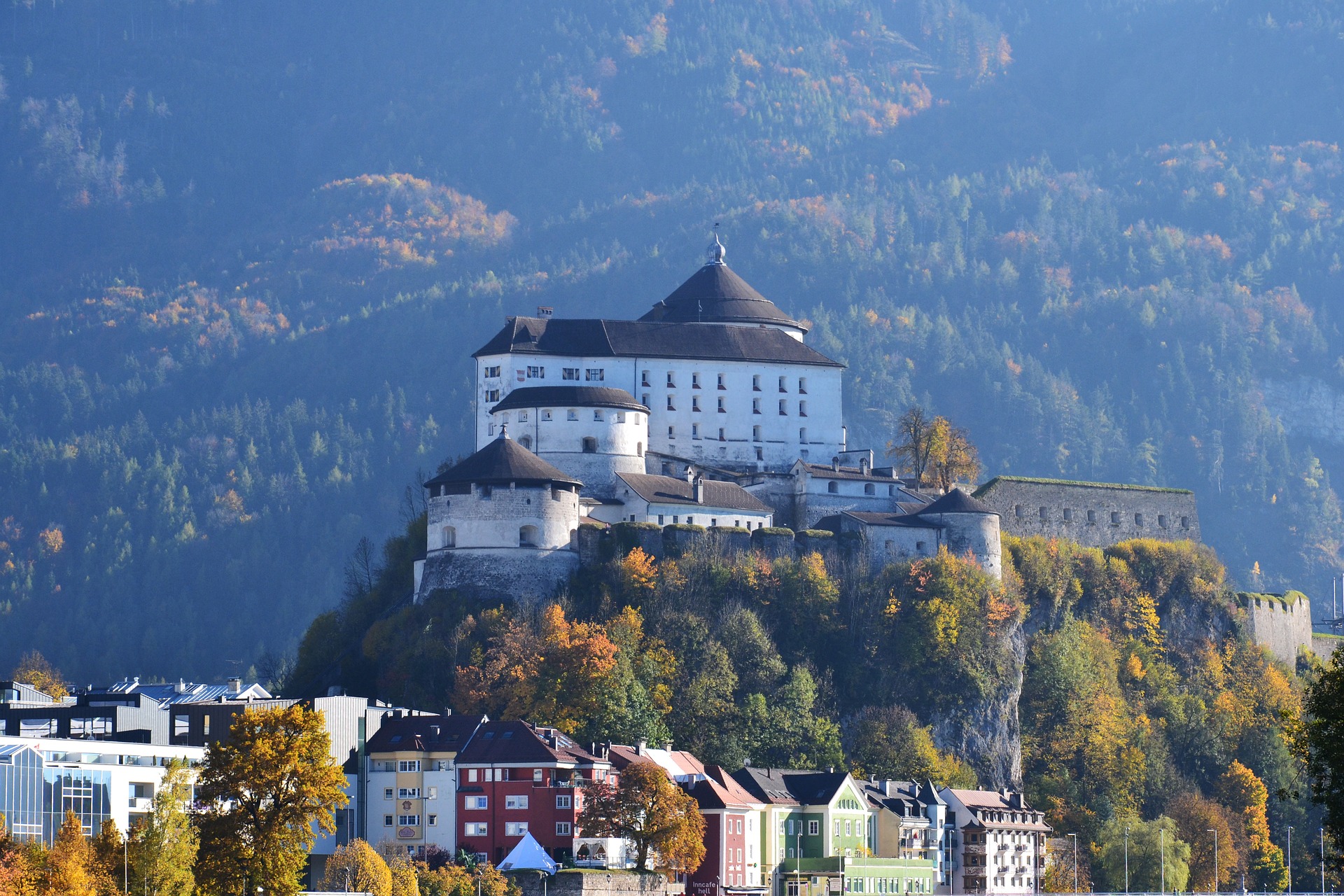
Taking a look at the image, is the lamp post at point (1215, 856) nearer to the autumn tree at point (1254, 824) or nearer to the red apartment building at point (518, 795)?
the autumn tree at point (1254, 824)

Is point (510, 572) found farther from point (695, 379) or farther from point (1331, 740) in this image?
point (1331, 740)

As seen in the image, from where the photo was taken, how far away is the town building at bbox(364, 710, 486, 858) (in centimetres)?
8075

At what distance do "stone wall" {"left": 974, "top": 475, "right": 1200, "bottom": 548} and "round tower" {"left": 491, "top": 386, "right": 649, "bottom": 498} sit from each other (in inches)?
659

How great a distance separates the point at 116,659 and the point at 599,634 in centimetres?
8436

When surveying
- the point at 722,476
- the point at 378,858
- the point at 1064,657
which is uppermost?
the point at 722,476

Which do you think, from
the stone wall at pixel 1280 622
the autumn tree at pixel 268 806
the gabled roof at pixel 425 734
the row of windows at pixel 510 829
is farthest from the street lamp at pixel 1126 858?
the autumn tree at pixel 268 806

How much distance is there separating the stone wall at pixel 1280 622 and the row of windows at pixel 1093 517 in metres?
4.72

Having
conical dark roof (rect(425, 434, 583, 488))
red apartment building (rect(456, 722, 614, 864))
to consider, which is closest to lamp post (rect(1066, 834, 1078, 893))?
conical dark roof (rect(425, 434, 583, 488))

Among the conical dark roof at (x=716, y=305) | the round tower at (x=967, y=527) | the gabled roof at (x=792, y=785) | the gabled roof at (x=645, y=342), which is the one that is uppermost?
the conical dark roof at (x=716, y=305)

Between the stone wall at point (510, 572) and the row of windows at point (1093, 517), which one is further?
the row of windows at point (1093, 517)

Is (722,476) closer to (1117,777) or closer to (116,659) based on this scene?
(1117,777)

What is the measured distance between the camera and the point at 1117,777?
4006 inches

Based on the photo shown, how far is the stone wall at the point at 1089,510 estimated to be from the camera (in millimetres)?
108250

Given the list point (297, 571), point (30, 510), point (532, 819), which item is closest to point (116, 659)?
point (297, 571)
